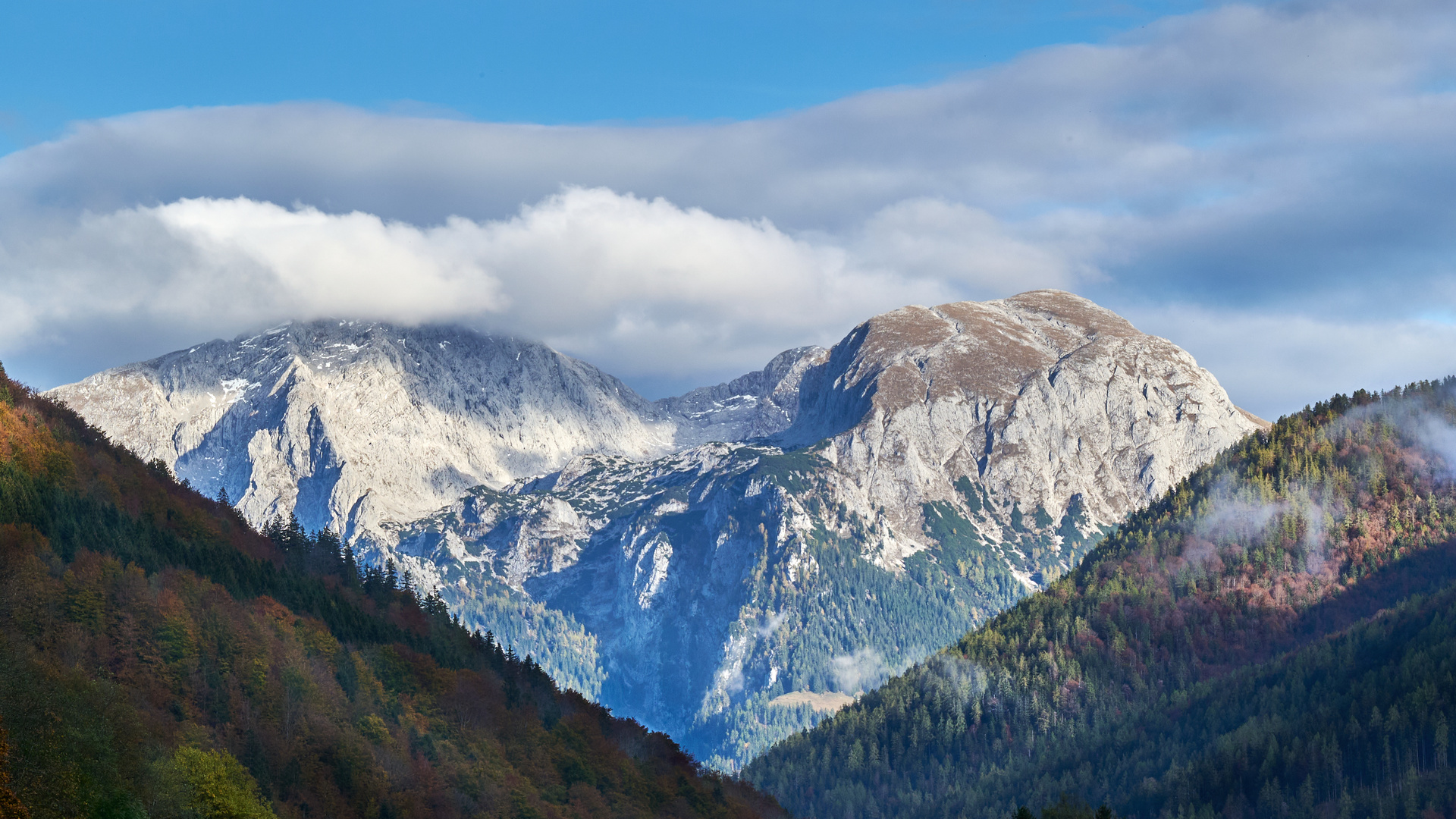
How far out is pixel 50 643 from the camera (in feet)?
559

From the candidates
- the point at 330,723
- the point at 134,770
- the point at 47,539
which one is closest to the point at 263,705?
the point at 330,723

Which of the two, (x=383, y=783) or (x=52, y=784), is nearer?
(x=52, y=784)

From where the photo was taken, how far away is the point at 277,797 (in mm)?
171375

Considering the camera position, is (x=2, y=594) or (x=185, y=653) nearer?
(x=2, y=594)

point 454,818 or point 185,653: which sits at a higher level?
point 185,653

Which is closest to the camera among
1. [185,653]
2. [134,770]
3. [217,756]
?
[134,770]

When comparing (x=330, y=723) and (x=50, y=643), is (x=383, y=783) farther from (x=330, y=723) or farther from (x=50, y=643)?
(x=50, y=643)

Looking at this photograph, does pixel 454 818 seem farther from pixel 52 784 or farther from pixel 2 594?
pixel 52 784

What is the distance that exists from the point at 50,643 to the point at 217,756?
35.7 meters

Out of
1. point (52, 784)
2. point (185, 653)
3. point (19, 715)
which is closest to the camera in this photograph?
point (52, 784)

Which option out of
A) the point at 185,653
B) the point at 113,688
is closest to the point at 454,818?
the point at 185,653

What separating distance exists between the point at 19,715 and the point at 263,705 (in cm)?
6750

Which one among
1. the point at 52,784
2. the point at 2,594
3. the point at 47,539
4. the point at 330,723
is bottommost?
the point at 52,784

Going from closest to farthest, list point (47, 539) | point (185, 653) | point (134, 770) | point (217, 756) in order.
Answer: point (134, 770)
point (217, 756)
point (185, 653)
point (47, 539)
